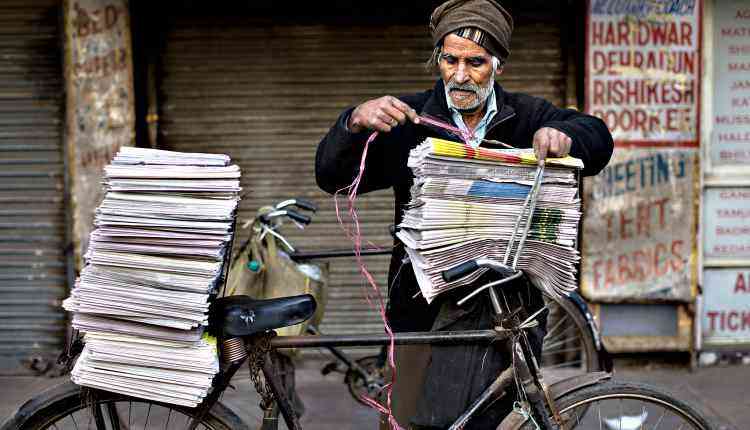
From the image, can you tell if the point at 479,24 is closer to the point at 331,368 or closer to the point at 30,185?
the point at 331,368

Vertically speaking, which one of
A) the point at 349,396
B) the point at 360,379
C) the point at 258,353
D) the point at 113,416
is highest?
the point at 258,353

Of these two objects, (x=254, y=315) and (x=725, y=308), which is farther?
(x=725, y=308)

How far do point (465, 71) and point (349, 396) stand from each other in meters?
2.83

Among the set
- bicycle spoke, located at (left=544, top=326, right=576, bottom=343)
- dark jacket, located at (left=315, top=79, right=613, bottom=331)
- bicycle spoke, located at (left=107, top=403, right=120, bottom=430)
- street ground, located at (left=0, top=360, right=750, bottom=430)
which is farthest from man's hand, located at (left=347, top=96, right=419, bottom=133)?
bicycle spoke, located at (left=544, top=326, right=576, bottom=343)

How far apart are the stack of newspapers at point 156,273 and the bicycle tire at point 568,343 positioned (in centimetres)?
200

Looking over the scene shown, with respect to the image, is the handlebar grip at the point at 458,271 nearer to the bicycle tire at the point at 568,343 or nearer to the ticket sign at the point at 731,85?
the bicycle tire at the point at 568,343

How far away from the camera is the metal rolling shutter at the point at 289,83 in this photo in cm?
560

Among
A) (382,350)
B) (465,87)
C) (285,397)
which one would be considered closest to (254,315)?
(285,397)

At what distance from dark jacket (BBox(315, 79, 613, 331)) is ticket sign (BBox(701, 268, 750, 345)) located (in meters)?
3.01

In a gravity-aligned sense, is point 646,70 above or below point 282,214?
above

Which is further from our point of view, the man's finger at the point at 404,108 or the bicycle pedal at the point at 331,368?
the bicycle pedal at the point at 331,368

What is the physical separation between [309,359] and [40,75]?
7.94 ft

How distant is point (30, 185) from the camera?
5.63 metres

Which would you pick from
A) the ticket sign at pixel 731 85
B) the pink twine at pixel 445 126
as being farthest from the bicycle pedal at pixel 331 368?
the ticket sign at pixel 731 85
